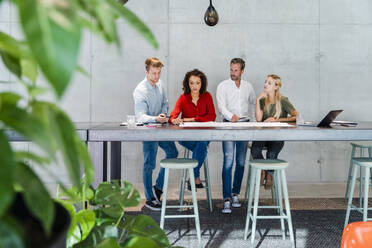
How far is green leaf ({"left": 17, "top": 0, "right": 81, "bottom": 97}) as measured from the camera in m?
0.26

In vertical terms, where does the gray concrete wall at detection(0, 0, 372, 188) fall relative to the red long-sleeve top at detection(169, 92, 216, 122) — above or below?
above

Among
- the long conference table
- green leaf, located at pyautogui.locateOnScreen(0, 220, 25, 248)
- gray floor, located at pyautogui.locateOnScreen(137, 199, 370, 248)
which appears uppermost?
the long conference table

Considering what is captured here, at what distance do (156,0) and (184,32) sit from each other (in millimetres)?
644

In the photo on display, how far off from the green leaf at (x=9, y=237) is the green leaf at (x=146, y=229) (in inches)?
16.9

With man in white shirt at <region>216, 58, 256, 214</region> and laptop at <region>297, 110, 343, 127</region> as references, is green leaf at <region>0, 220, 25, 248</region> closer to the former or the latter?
laptop at <region>297, 110, 343, 127</region>

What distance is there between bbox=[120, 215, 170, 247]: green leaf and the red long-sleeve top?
9.48 feet

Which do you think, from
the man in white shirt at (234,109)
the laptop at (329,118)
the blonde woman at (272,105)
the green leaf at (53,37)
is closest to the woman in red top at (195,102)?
the man in white shirt at (234,109)

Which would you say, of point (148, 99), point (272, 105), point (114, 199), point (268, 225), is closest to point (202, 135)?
point (268, 225)

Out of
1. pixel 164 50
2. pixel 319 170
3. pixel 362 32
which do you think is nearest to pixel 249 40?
pixel 164 50

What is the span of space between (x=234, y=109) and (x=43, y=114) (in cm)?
405

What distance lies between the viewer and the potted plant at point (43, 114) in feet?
0.88

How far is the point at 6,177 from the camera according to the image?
0.29 meters

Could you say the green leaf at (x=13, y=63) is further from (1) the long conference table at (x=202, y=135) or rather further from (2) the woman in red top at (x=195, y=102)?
(2) the woman in red top at (x=195, y=102)

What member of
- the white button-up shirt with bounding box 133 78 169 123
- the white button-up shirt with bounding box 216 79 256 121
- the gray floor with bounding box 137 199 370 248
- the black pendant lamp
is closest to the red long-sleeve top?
the white button-up shirt with bounding box 133 78 169 123
